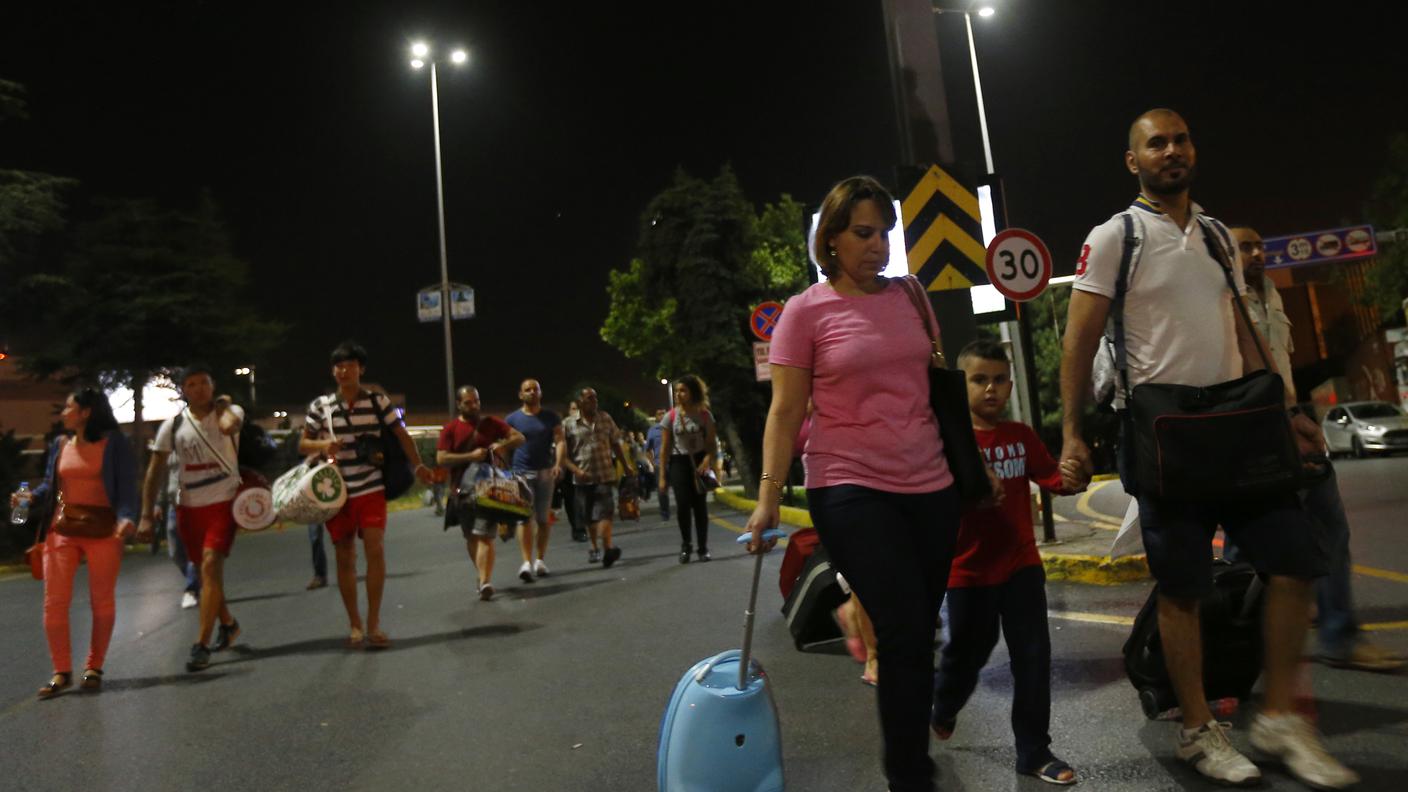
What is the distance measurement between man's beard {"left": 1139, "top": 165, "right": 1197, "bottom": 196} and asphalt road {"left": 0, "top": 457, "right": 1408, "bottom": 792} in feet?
5.90

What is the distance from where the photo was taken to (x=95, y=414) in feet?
21.1

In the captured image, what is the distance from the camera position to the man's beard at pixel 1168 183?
3.38 m

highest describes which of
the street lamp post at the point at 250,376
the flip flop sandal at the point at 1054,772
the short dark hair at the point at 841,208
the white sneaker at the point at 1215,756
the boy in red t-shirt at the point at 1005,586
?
the street lamp post at the point at 250,376

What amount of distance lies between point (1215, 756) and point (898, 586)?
1147 millimetres

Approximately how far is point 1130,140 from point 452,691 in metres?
3.96

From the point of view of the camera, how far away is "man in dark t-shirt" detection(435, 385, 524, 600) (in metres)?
8.71

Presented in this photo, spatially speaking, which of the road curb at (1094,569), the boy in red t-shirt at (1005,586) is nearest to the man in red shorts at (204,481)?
the boy in red t-shirt at (1005,586)

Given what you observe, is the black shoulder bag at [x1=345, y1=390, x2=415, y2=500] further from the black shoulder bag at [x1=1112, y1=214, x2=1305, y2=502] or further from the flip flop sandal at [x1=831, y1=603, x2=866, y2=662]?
the black shoulder bag at [x1=1112, y1=214, x2=1305, y2=502]

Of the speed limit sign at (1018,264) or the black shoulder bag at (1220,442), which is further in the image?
the speed limit sign at (1018,264)

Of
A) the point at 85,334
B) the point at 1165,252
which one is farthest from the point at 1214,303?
the point at 85,334

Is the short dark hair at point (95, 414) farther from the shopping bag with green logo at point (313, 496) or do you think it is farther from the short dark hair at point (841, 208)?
the short dark hair at point (841, 208)

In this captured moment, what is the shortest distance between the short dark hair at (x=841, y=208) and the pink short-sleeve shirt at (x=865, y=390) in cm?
13

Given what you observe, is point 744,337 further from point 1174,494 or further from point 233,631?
point 1174,494

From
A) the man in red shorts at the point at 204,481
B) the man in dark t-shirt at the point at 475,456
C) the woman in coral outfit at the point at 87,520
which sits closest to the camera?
the woman in coral outfit at the point at 87,520
